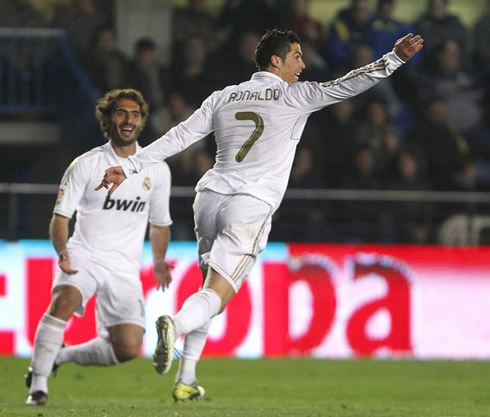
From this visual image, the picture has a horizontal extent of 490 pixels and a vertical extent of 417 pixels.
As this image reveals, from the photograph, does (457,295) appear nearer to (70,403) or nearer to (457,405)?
(457,405)

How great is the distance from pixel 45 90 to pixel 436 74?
15.3 feet

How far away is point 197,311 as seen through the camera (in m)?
7.32

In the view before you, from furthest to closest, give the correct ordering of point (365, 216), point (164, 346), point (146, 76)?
point (146, 76)
point (365, 216)
point (164, 346)

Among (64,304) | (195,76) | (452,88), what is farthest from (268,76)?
(452,88)

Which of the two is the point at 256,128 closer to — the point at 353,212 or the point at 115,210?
the point at 115,210

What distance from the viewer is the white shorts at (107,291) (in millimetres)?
8789

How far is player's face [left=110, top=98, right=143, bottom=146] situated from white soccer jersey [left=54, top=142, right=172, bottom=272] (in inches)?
5.6

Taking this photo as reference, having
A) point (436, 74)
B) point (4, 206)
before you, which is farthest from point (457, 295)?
point (4, 206)

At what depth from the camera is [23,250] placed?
13188mm

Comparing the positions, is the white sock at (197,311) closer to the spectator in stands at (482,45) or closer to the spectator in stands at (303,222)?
the spectator in stands at (303,222)

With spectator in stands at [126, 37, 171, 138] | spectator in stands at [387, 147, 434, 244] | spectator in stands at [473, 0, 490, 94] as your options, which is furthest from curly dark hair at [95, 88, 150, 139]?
spectator in stands at [473, 0, 490, 94]

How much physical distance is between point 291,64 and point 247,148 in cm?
55

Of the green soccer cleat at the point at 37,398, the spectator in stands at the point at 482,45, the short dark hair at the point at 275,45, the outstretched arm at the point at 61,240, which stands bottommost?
the green soccer cleat at the point at 37,398

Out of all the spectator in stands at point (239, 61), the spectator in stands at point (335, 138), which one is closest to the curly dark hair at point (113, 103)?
the spectator in stands at point (335, 138)
